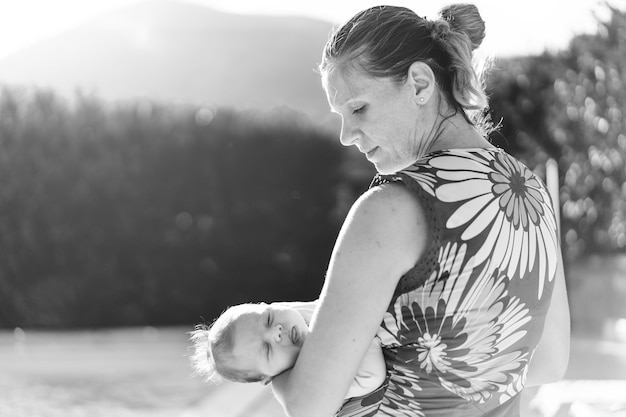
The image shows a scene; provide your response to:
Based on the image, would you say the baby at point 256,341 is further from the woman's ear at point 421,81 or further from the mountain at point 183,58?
the mountain at point 183,58

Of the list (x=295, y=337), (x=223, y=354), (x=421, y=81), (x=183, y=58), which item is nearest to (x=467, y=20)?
(x=421, y=81)

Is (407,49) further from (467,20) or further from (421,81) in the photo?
(467,20)

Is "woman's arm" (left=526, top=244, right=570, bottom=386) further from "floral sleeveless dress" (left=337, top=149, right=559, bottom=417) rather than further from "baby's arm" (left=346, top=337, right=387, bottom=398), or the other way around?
"baby's arm" (left=346, top=337, right=387, bottom=398)

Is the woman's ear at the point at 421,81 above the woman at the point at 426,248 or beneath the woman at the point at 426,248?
above

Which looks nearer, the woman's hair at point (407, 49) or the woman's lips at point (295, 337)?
the woman's hair at point (407, 49)

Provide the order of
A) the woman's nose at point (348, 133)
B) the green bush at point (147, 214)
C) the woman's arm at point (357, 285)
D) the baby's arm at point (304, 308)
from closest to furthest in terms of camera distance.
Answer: the woman's arm at point (357, 285) → the woman's nose at point (348, 133) → the baby's arm at point (304, 308) → the green bush at point (147, 214)

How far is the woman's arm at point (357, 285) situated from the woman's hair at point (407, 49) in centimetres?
22

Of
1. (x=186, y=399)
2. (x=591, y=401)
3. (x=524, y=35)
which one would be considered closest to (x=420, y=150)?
(x=591, y=401)

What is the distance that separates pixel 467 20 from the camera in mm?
1442

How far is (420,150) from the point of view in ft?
4.58

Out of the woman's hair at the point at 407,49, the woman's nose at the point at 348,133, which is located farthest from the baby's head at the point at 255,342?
the woman's hair at the point at 407,49

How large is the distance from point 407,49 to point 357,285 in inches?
14.6

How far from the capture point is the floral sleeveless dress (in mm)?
1185

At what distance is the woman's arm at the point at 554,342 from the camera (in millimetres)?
1469
